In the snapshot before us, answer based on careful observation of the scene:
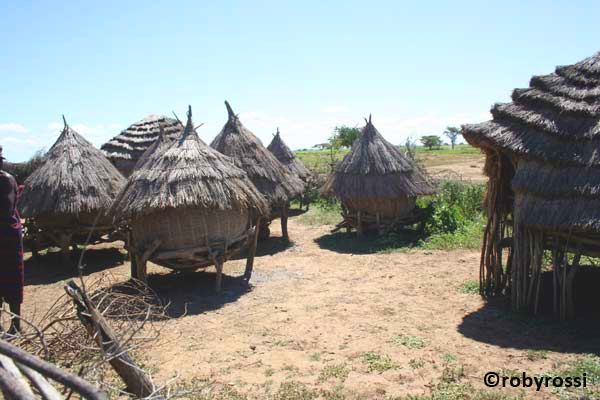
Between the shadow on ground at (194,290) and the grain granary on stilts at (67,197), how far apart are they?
204 cm

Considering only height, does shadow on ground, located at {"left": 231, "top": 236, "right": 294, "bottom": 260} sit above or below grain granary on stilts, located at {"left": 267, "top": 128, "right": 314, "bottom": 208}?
below

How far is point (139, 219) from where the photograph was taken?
828 centimetres

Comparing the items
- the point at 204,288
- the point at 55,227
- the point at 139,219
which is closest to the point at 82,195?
the point at 55,227

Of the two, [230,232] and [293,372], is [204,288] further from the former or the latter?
[293,372]

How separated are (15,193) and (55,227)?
16.4ft

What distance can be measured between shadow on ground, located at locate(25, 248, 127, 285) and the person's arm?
428cm

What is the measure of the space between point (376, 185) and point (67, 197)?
23.8ft

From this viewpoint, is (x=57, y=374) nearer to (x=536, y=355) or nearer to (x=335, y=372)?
(x=335, y=372)

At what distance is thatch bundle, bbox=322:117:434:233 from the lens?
41.3 feet

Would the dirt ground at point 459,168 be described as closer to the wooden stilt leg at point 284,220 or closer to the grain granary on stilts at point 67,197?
the wooden stilt leg at point 284,220

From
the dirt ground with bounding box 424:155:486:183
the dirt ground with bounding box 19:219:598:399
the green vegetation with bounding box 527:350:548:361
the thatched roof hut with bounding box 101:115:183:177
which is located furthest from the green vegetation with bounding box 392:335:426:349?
the dirt ground with bounding box 424:155:486:183

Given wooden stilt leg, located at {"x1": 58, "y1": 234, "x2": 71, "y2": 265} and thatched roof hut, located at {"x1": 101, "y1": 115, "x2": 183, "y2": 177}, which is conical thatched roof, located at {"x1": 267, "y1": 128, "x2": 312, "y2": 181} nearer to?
thatched roof hut, located at {"x1": 101, "y1": 115, "x2": 183, "y2": 177}

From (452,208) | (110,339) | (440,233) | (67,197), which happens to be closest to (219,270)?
(67,197)

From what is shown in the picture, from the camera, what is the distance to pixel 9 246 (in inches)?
236
